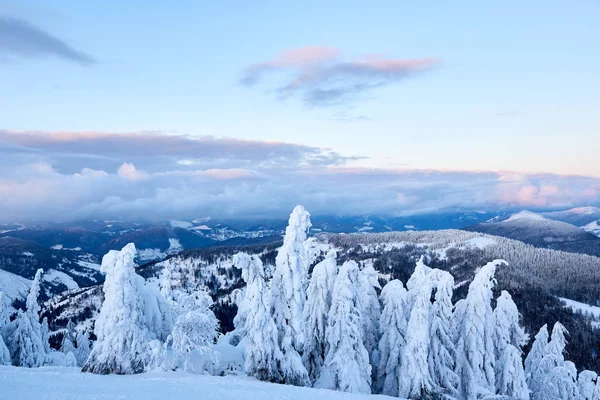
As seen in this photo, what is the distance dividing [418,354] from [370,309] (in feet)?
24.2

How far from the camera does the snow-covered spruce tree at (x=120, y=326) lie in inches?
1156

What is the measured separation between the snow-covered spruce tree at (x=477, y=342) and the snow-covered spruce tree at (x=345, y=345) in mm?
10347

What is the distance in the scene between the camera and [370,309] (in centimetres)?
4028

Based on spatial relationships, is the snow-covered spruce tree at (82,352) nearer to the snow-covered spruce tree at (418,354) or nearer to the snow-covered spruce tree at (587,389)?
the snow-covered spruce tree at (418,354)

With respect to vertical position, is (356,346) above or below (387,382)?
above

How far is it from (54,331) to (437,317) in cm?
21934

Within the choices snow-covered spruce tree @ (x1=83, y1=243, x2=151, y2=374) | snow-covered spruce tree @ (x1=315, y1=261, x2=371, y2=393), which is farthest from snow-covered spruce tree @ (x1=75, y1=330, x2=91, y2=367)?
snow-covered spruce tree @ (x1=315, y1=261, x2=371, y2=393)

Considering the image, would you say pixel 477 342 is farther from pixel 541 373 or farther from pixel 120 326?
pixel 120 326

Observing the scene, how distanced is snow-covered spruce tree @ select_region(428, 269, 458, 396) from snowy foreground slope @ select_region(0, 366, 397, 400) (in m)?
10.1

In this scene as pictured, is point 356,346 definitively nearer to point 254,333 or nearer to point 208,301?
point 254,333

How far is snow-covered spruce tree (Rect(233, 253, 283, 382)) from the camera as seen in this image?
31406mm

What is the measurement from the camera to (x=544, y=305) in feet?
634

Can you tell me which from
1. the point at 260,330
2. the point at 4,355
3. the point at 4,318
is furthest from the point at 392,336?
the point at 4,318

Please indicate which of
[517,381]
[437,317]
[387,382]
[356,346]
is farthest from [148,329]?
[517,381]
